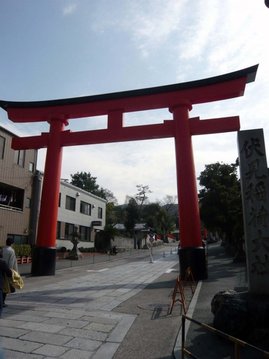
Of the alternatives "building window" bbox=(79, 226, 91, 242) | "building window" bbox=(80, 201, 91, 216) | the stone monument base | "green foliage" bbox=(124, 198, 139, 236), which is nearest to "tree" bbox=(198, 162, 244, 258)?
"building window" bbox=(80, 201, 91, 216)

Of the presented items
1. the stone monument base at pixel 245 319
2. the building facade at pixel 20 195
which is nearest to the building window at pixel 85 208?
the building facade at pixel 20 195

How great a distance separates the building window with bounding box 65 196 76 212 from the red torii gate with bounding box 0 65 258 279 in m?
18.2

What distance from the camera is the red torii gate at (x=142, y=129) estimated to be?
13852mm

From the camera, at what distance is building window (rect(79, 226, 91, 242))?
39.3 meters

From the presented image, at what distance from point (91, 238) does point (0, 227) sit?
60.4 feet

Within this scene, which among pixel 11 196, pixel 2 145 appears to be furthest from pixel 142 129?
pixel 11 196

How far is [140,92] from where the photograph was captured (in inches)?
601

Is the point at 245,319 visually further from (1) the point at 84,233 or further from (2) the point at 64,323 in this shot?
(1) the point at 84,233

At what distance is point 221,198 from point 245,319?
1999cm

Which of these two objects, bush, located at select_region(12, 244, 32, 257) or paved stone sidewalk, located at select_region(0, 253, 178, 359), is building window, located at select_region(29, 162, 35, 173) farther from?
paved stone sidewalk, located at select_region(0, 253, 178, 359)

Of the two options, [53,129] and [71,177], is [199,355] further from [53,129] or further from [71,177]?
[71,177]

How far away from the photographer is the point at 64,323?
23.6ft

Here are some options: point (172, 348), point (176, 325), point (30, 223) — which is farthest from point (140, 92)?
point (30, 223)

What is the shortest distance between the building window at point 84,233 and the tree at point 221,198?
642 inches
